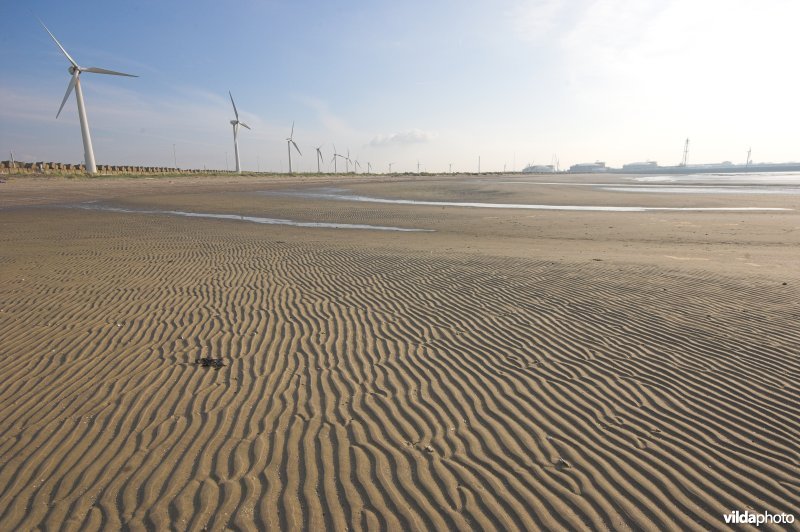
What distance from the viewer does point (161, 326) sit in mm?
7480

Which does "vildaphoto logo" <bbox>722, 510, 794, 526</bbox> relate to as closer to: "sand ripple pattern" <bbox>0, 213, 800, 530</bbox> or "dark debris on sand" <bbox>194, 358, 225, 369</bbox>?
"sand ripple pattern" <bbox>0, 213, 800, 530</bbox>

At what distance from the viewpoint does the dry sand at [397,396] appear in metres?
3.63

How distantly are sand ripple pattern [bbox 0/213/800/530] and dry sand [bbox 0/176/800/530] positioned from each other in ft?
0.08

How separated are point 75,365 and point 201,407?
249 centimetres

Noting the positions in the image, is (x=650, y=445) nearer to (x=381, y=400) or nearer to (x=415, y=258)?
(x=381, y=400)

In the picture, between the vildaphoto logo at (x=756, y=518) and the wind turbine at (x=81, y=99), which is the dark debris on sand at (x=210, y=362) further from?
the wind turbine at (x=81, y=99)

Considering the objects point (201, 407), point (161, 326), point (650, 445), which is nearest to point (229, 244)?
point (161, 326)

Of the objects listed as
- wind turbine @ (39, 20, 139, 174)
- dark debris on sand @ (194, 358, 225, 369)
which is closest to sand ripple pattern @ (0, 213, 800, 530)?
dark debris on sand @ (194, 358, 225, 369)

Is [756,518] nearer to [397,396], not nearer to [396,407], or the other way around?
[396,407]

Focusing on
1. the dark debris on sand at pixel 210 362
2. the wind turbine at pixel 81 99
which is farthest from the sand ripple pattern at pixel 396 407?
the wind turbine at pixel 81 99

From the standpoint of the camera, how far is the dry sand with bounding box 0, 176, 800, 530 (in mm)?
3635

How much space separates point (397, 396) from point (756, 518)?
362cm

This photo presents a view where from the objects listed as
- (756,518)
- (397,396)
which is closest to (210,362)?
(397,396)

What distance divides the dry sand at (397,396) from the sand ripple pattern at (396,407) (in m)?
0.03
